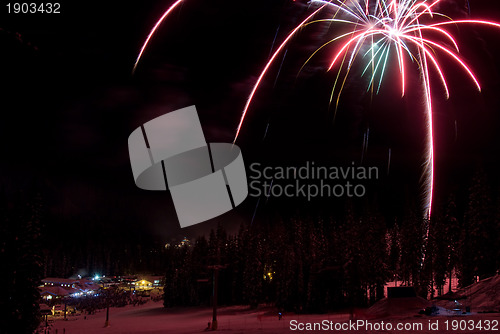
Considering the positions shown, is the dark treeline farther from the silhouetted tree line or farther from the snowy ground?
the silhouetted tree line

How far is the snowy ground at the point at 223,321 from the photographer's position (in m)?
29.6

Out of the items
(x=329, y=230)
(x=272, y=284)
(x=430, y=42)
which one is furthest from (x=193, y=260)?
(x=430, y=42)

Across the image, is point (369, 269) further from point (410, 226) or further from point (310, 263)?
point (410, 226)

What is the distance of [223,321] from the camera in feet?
171

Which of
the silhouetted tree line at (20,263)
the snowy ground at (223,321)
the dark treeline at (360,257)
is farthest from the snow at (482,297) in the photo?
the silhouetted tree line at (20,263)

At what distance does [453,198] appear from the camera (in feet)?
188

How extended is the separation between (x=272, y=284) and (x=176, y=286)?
21.4 m

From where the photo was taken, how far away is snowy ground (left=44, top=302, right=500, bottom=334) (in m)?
29.6

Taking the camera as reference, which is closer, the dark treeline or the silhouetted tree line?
the silhouetted tree line

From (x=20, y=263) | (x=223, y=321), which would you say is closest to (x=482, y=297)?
(x=223, y=321)

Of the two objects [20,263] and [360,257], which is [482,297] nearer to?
[360,257]

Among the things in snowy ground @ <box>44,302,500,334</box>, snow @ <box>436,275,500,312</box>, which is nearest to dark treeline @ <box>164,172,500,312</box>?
snowy ground @ <box>44,302,500,334</box>

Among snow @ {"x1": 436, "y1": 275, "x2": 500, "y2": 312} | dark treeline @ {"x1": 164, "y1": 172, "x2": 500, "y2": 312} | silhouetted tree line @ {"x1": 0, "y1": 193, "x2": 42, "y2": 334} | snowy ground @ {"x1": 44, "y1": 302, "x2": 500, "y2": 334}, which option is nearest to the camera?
snowy ground @ {"x1": 44, "y1": 302, "x2": 500, "y2": 334}

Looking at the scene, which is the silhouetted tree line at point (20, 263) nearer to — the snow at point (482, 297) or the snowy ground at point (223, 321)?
the snowy ground at point (223, 321)
